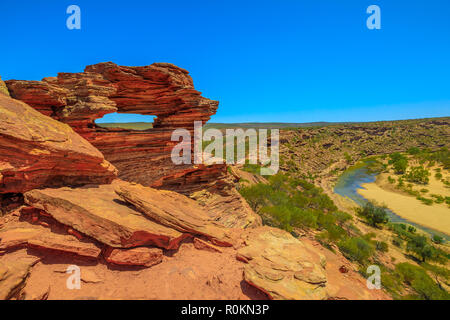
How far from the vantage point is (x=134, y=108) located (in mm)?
15148

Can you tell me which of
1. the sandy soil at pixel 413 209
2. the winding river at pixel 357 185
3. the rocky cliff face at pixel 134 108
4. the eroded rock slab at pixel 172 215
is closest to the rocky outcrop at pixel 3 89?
the rocky cliff face at pixel 134 108

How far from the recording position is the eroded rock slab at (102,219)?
26.9ft

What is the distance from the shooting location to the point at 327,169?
6581 cm

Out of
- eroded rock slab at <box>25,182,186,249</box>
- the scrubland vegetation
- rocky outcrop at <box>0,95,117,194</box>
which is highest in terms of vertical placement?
rocky outcrop at <box>0,95,117,194</box>

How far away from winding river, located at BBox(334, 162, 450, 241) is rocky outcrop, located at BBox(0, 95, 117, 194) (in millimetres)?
41033

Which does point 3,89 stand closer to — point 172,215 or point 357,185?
point 172,215

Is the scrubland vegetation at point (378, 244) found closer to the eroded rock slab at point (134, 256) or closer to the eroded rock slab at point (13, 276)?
the eroded rock slab at point (134, 256)

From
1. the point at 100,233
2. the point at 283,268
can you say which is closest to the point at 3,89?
the point at 100,233

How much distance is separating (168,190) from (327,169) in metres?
64.4

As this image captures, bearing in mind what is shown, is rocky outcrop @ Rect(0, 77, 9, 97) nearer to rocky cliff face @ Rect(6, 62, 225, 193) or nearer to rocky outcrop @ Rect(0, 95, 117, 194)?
rocky cliff face @ Rect(6, 62, 225, 193)

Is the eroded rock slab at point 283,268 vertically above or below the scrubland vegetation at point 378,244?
above

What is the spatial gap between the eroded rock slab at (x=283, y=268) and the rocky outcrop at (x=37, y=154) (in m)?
9.71

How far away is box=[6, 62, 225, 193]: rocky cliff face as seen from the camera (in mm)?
12164

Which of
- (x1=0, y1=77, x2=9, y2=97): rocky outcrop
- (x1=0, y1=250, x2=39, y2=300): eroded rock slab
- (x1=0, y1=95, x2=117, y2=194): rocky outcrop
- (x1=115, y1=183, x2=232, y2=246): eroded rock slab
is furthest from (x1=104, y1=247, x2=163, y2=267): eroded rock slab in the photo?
(x1=0, y1=77, x2=9, y2=97): rocky outcrop
